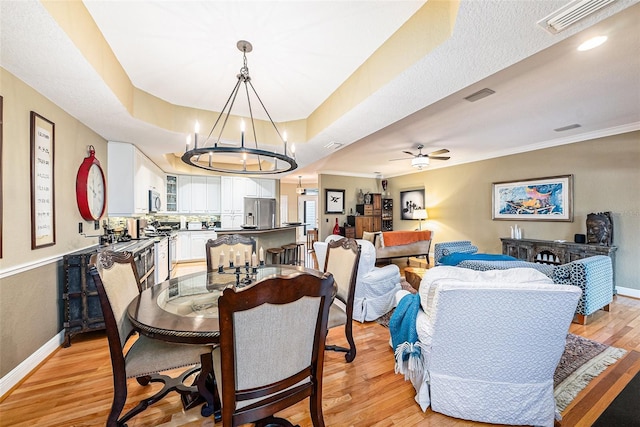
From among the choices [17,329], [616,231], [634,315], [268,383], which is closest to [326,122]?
[268,383]

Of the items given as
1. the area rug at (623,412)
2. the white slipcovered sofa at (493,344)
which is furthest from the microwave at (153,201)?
the area rug at (623,412)

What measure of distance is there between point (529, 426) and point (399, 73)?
2547 mm

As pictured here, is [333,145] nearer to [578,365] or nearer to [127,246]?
[127,246]

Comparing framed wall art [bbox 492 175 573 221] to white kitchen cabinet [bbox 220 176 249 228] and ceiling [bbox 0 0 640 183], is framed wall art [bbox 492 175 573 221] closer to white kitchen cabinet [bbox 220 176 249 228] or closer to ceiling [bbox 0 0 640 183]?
ceiling [bbox 0 0 640 183]

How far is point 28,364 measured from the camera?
2.12 meters

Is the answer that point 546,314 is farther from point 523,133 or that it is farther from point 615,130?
point 615,130

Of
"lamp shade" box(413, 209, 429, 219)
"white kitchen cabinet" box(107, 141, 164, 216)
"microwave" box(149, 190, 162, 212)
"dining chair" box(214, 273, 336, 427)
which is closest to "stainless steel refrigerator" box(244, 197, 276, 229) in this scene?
"microwave" box(149, 190, 162, 212)

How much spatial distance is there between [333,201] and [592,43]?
254 inches

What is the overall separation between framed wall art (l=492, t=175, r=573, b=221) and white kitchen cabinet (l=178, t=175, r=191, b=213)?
7433mm

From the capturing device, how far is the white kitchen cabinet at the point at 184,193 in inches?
271

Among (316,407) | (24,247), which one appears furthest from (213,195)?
(316,407)

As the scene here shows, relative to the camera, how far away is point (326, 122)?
3.20m

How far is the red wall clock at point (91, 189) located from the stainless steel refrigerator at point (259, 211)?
3.83 m

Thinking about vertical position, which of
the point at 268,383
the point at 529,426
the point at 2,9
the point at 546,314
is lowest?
the point at 529,426
